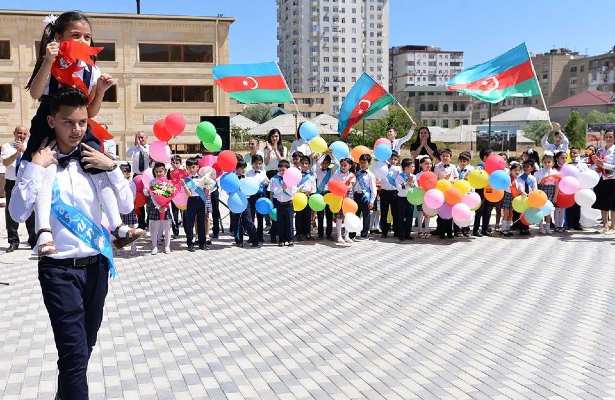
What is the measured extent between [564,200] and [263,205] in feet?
18.5

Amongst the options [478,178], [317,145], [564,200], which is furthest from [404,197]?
[564,200]

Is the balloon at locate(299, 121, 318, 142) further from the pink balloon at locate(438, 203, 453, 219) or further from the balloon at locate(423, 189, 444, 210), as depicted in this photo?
the pink balloon at locate(438, 203, 453, 219)

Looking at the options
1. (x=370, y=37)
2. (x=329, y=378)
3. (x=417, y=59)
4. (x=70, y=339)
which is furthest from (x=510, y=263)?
(x=417, y=59)

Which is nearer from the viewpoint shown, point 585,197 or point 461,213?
point 461,213

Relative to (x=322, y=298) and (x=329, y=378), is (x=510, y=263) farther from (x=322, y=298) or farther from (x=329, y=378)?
(x=329, y=378)

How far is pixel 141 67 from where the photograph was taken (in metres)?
39.2

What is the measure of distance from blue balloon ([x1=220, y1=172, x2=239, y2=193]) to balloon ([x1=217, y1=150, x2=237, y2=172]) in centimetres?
15

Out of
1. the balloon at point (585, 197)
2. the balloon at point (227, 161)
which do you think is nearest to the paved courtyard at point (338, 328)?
the balloon at point (227, 161)

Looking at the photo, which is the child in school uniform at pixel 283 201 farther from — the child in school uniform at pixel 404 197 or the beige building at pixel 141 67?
the beige building at pixel 141 67

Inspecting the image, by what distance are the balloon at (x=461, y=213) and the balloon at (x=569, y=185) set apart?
2.09 meters

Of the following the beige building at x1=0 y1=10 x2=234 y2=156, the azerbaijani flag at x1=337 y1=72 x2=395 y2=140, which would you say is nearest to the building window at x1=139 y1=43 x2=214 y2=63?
the beige building at x1=0 y1=10 x2=234 y2=156

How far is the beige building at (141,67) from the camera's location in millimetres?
37531

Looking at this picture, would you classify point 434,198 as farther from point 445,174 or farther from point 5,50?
point 5,50

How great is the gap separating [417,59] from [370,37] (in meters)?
21.1
